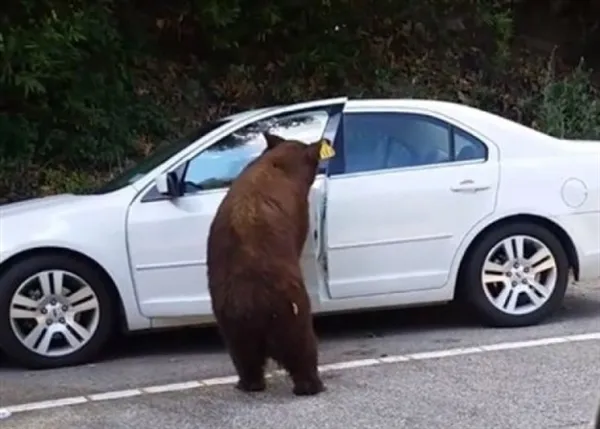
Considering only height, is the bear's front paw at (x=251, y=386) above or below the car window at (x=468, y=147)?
below

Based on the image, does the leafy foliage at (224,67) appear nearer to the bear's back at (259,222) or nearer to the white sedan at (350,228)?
the white sedan at (350,228)

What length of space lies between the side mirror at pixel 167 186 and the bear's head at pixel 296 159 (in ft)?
2.68

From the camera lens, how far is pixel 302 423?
680cm

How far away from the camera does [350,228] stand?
27.8 ft

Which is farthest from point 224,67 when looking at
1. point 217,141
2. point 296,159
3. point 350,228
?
point 296,159

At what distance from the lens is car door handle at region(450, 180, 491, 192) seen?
342 inches

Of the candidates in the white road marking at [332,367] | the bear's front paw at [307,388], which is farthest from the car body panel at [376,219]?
the bear's front paw at [307,388]

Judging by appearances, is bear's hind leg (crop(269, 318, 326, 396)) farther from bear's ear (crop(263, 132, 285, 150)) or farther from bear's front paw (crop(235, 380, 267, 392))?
bear's ear (crop(263, 132, 285, 150))

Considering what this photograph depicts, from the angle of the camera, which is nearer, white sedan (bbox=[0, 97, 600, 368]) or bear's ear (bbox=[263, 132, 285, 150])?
bear's ear (bbox=[263, 132, 285, 150])

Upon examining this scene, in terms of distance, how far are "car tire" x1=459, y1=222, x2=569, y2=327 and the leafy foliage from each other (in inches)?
213

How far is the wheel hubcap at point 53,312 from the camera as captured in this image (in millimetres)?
8188

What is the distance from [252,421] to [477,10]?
10.2 meters

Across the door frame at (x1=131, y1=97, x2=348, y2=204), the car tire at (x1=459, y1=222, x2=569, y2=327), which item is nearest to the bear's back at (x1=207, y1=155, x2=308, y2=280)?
the door frame at (x1=131, y1=97, x2=348, y2=204)

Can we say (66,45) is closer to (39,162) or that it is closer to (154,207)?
(39,162)
